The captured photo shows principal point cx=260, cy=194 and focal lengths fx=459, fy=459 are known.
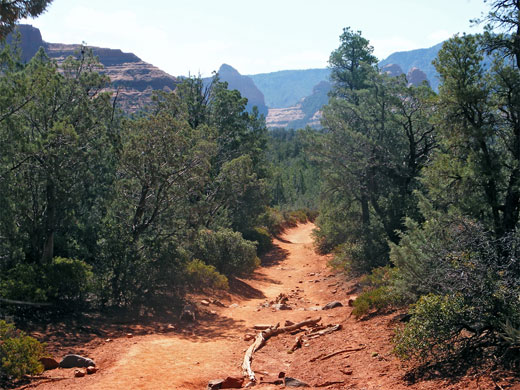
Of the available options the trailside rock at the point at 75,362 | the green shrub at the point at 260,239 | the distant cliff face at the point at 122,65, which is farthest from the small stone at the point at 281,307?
the distant cliff face at the point at 122,65

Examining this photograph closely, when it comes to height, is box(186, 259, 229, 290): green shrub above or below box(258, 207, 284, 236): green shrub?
above

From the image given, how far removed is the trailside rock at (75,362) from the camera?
25.9 feet

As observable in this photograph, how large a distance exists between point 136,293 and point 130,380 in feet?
17.2

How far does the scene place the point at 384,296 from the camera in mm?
9781

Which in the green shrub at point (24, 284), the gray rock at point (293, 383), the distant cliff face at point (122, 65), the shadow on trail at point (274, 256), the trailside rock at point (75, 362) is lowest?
the shadow on trail at point (274, 256)

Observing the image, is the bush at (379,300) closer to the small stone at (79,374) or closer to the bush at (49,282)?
the small stone at (79,374)

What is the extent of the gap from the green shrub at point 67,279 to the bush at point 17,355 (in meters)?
2.70

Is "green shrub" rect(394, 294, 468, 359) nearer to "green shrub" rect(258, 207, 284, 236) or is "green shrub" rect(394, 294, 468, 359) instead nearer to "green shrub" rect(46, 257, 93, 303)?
"green shrub" rect(46, 257, 93, 303)

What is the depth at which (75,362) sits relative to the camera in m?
7.91

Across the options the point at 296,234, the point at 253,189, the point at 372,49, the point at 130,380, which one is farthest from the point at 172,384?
the point at 296,234

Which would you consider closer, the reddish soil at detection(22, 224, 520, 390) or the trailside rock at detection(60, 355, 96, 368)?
the reddish soil at detection(22, 224, 520, 390)

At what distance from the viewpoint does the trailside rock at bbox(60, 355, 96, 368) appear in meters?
7.88

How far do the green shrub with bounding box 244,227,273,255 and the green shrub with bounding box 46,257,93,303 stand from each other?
15.5 metres

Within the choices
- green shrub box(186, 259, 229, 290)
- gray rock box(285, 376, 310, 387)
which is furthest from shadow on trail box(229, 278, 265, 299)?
gray rock box(285, 376, 310, 387)
